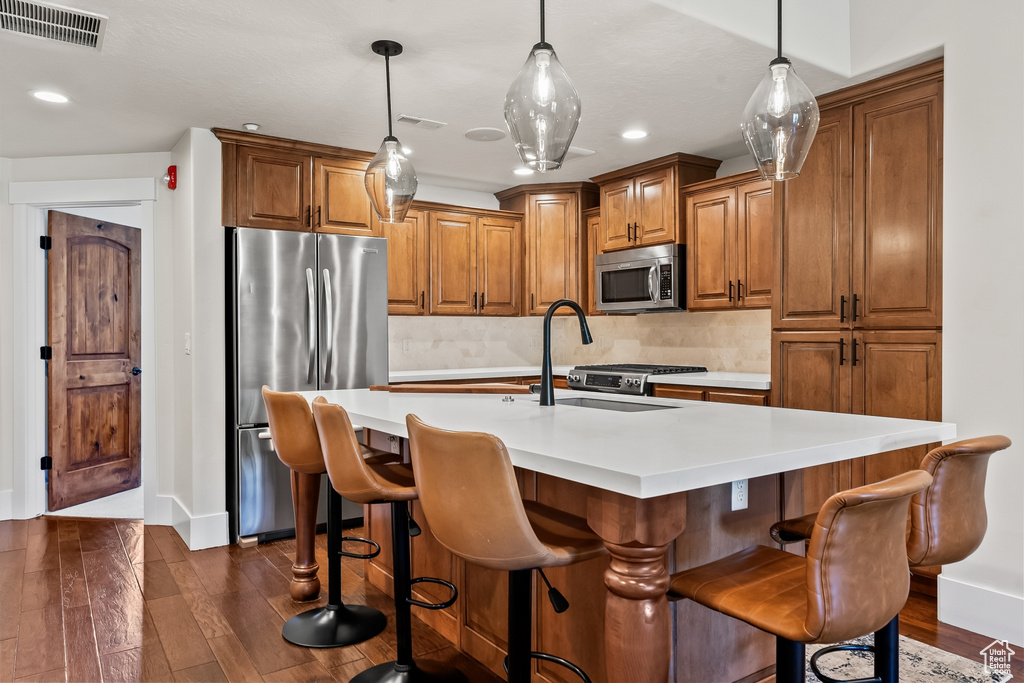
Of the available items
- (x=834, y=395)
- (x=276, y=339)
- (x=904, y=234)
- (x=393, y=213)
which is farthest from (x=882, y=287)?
(x=276, y=339)

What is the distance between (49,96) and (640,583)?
11.5 feet

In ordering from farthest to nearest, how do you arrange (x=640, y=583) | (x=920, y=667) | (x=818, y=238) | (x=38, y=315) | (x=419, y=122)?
1. (x=38, y=315)
2. (x=419, y=122)
3. (x=818, y=238)
4. (x=920, y=667)
5. (x=640, y=583)

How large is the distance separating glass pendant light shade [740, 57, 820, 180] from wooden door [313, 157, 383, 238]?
2.78 metres

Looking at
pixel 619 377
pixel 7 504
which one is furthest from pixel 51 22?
pixel 619 377

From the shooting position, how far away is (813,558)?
3.83ft

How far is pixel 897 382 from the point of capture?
298 cm

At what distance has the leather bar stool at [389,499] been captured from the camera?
6.55 ft

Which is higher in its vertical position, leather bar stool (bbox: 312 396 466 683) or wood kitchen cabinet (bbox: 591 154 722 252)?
wood kitchen cabinet (bbox: 591 154 722 252)

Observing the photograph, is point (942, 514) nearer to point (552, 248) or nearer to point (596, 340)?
point (552, 248)

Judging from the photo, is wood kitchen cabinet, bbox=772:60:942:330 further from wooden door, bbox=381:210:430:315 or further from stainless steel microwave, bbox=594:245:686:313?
wooden door, bbox=381:210:430:315

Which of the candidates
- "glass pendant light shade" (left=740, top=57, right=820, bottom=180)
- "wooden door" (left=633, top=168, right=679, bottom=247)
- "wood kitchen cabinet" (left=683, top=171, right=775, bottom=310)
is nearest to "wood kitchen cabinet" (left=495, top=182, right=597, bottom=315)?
"wooden door" (left=633, top=168, right=679, bottom=247)

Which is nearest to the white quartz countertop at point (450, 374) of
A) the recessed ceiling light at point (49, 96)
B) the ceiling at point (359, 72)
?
the ceiling at point (359, 72)

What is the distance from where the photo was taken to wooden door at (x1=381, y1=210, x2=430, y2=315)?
4793 millimetres

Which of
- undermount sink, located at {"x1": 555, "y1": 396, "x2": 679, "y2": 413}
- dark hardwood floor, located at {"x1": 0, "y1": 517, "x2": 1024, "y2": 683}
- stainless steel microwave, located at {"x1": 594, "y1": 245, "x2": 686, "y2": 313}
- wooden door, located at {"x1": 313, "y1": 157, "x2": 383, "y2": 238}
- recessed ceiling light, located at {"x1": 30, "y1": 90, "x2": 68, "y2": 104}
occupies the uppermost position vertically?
recessed ceiling light, located at {"x1": 30, "y1": 90, "x2": 68, "y2": 104}
